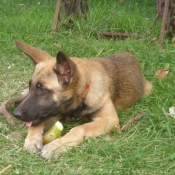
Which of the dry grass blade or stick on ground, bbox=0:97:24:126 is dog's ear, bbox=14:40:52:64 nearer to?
stick on ground, bbox=0:97:24:126

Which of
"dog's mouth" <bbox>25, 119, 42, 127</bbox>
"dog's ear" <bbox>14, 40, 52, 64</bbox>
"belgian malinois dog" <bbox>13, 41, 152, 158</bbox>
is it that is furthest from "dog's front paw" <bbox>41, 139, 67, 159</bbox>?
"dog's ear" <bbox>14, 40, 52, 64</bbox>

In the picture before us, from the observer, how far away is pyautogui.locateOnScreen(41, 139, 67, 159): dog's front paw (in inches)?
151

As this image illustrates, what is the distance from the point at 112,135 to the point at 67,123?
58 cm

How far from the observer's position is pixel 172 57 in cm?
638

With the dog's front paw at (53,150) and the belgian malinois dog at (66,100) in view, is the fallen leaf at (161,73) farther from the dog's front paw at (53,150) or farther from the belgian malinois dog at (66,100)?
the dog's front paw at (53,150)

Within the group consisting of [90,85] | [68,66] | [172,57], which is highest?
[68,66]

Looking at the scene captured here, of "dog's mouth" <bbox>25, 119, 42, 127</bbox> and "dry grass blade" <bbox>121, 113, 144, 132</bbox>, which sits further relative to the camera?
"dry grass blade" <bbox>121, 113, 144, 132</bbox>

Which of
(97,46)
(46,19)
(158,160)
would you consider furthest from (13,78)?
(158,160)

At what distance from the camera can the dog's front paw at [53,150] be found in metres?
3.84

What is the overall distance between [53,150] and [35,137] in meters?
0.35

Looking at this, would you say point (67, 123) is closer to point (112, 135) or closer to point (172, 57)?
point (112, 135)

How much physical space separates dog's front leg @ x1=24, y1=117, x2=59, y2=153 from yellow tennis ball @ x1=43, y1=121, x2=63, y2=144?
53 millimetres

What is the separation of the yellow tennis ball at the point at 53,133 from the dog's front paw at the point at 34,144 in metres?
0.07

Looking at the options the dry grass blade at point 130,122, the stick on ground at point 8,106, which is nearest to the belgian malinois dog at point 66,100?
the dry grass blade at point 130,122
